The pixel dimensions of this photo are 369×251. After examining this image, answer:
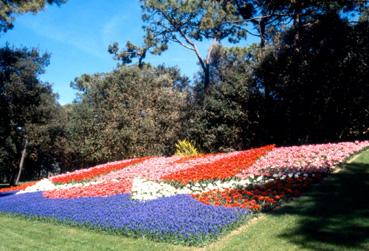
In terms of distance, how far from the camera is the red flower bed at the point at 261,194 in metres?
7.00

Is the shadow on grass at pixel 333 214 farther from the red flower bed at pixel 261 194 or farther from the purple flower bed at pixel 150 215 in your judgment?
the purple flower bed at pixel 150 215

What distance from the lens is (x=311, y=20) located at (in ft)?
59.6

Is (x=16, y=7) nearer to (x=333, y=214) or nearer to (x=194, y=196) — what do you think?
(x=194, y=196)

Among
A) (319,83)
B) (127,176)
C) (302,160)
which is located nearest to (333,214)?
(302,160)

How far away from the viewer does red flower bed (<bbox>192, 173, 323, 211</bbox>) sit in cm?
700

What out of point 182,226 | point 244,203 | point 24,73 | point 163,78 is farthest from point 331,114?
point 24,73

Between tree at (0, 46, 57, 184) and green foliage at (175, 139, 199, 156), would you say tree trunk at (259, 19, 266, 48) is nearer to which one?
green foliage at (175, 139, 199, 156)

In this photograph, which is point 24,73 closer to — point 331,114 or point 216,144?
point 216,144

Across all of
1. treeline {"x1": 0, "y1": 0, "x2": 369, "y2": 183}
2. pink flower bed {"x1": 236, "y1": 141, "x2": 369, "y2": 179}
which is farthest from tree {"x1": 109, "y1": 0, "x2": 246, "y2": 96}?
pink flower bed {"x1": 236, "y1": 141, "x2": 369, "y2": 179}

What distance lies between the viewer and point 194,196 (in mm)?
8469

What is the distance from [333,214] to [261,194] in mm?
1874

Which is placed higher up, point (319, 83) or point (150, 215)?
point (319, 83)

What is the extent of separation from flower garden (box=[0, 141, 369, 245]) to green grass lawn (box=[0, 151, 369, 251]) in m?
0.27

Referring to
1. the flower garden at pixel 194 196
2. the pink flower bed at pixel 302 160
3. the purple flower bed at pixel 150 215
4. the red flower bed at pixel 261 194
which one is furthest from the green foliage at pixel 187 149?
the red flower bed at pixel 261 194
